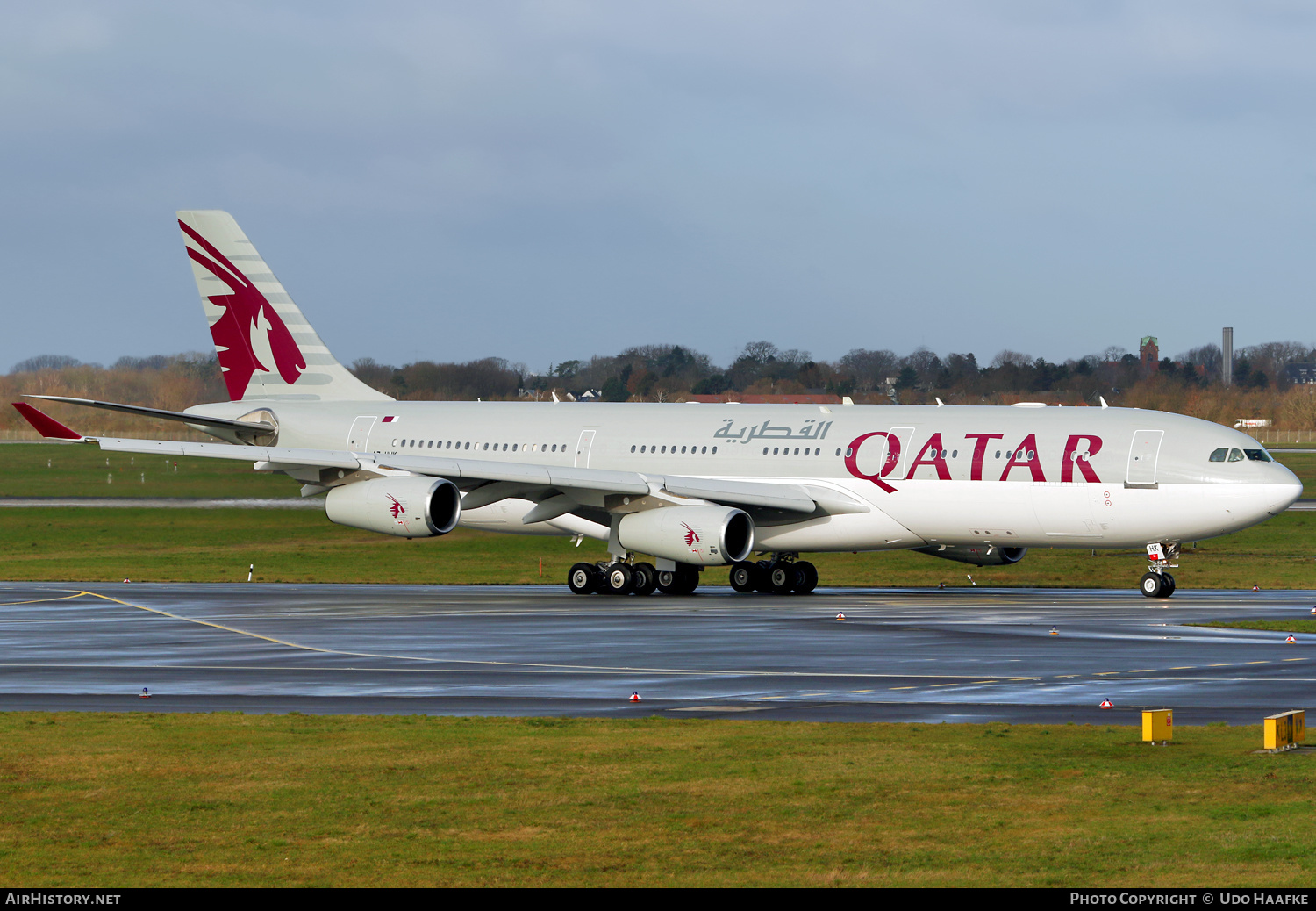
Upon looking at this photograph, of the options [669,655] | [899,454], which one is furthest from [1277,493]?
[669,655]

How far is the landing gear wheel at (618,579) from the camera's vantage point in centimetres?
4194

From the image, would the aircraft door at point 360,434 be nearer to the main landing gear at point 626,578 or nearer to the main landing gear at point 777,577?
the main landing gear at point 626,578

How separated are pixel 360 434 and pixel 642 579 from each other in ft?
34.9

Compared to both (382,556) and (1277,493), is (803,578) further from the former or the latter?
(382,556)

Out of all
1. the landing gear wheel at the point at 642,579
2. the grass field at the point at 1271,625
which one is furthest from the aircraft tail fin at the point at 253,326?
the grass field at the point at 1271,625

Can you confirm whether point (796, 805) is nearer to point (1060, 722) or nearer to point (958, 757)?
point (958, 757)

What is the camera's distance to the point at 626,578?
41.9m

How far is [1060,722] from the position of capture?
19.6m

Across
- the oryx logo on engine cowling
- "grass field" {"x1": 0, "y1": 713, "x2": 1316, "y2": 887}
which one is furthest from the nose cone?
"grass field" {"x1": 0, "y1": 713, "x2": 1316, "y2": 887}

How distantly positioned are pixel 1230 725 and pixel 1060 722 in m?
1.87

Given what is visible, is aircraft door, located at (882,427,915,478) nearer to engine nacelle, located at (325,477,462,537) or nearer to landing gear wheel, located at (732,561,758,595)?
landing gear wheel, located at (732,561,758,595)

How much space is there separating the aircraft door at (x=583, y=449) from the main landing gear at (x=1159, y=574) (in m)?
14.6

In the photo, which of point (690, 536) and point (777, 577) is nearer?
point (690, 536)
